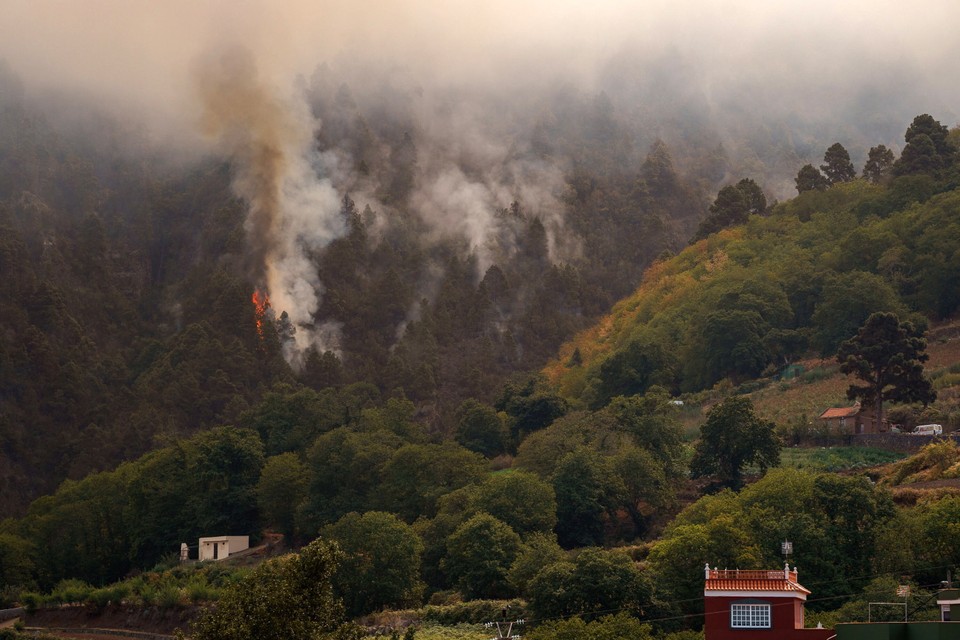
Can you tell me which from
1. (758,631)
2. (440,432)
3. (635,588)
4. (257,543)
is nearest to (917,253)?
(440,432)

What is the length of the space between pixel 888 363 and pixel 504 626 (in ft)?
121

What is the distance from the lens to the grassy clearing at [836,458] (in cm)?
8781

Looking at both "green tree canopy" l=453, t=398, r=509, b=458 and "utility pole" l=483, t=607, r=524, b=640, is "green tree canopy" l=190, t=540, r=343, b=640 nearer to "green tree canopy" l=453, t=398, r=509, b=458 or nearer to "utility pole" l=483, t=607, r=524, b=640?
"utility pole" l=483, t=607, r=524, b=640

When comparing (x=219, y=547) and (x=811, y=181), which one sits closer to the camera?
(x=219, y=547)

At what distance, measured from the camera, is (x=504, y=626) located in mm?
68188

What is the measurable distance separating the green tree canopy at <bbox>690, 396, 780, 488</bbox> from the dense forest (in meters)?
0.98

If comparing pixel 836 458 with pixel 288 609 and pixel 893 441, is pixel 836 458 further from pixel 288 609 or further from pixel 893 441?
pixel 288 609

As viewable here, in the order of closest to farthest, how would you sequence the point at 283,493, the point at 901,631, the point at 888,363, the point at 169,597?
the point at 901,631 → the point at 169,597 → the point at 888,363 → the point at 283,493

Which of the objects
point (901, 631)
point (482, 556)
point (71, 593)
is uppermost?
point (482, 556)

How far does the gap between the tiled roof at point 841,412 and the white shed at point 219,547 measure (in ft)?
119

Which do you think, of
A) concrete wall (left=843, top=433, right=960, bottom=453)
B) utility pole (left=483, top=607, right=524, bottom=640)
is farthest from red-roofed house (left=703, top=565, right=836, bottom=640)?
concrete wall (left=843, top=433, right=960, bottom=453)

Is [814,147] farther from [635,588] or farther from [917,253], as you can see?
[635,588]

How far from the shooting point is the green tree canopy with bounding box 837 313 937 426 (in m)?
95.2

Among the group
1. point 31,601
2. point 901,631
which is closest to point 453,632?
point 901,631
